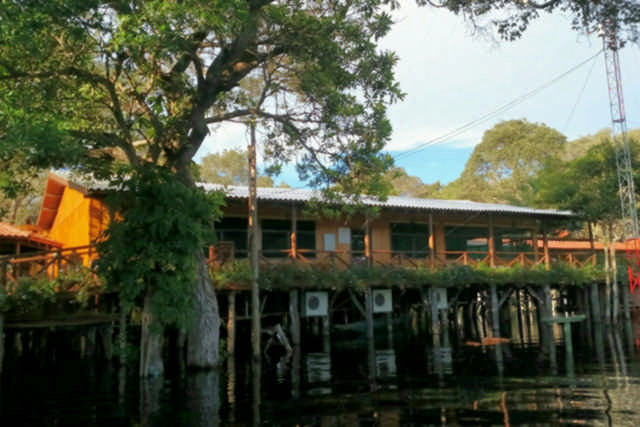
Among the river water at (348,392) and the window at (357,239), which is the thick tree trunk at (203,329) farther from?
the window at (357,239)

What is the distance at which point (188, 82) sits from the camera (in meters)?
13.7

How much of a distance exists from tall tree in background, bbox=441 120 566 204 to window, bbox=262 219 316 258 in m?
28.4

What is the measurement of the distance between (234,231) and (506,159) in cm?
3703

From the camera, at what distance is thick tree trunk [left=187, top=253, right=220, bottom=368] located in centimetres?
1381

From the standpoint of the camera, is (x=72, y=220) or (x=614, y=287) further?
(x=614, y=287)

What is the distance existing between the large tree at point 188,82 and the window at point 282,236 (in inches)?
247

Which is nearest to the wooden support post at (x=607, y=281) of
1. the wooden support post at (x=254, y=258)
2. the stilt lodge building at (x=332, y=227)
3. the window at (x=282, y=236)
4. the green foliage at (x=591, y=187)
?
the green foliage at (x=591, y=187)

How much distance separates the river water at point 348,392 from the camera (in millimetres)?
8594

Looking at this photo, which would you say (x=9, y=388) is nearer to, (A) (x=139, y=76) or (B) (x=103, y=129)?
(B) (x=103, y=129)

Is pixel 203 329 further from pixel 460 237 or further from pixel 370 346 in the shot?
pixel 460 237

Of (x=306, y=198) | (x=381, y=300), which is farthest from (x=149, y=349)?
(x=381, y=300)

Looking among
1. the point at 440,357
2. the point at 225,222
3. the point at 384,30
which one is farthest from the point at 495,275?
the point at 384,30

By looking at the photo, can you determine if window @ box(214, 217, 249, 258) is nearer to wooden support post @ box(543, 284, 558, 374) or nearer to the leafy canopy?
the leafy canopy

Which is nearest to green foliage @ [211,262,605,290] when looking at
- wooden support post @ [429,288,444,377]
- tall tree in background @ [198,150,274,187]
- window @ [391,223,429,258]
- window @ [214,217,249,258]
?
wooden support post @ [429,288,444,377]
